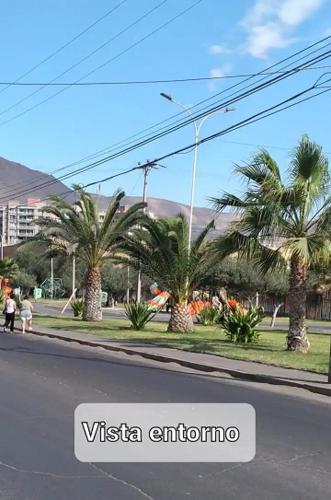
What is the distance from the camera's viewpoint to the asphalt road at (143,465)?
5398 mm

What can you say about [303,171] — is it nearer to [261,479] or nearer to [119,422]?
[119,422]

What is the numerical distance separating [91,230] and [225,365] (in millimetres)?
17792

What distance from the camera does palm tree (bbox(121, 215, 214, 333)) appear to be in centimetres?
2578

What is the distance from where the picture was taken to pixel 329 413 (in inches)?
374

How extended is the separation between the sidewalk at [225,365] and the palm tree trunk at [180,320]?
5.23 meters

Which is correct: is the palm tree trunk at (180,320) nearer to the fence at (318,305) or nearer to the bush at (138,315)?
the bush at (138,315)

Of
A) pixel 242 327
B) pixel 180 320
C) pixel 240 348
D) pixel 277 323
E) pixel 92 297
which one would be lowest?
pixel 277 323

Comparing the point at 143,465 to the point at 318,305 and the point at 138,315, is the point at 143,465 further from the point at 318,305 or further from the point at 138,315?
the point at 318,305

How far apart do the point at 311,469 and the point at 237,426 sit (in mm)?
1613

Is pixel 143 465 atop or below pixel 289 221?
below

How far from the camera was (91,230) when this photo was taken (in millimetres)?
31250

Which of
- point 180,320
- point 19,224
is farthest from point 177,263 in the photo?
point 19,224

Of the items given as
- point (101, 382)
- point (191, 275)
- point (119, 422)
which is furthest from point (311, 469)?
point (191, 275)

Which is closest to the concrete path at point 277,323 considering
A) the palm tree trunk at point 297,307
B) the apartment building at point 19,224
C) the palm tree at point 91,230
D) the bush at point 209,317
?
the bush at point 209,317
